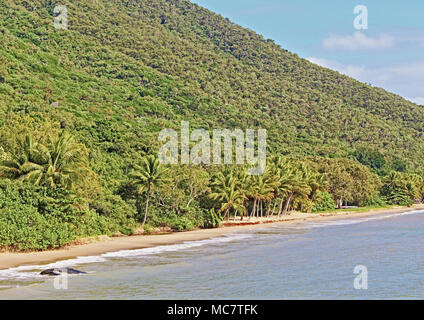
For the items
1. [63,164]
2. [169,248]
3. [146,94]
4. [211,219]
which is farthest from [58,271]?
[146,94]

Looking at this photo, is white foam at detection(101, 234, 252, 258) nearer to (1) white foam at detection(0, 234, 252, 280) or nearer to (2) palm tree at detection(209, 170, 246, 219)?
(1) white foam at detection(0, 234, 252, 280)

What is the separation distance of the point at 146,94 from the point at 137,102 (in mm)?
11496

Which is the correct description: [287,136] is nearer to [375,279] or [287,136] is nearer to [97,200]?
[97,200]

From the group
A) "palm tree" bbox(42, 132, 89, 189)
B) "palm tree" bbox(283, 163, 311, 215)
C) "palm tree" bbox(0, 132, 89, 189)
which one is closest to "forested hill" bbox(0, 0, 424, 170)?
"palm tree" bbox(42, 132, 89, 189)

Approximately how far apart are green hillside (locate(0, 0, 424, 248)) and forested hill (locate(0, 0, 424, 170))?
38cm

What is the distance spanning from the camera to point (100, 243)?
139 feet

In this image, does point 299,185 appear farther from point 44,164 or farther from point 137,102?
point 137,102

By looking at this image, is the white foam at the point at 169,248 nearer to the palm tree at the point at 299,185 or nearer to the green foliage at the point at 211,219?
the green foliage at the point at 211,219

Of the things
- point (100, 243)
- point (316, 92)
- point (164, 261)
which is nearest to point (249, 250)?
point (164, 261)

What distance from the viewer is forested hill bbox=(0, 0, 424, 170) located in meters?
83.9

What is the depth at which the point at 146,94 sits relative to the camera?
132 metres
